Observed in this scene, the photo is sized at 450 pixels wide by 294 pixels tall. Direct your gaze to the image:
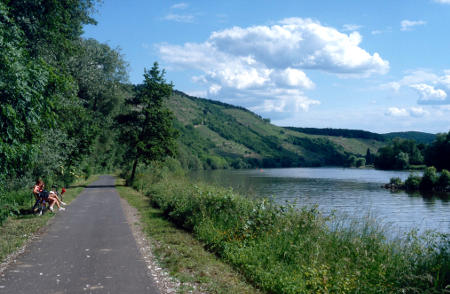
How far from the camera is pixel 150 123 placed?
120 feet

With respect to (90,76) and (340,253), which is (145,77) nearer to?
(90,76)

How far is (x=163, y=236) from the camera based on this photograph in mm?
11203

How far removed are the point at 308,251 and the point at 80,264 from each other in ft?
16.9

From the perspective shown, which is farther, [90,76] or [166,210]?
[90,76]

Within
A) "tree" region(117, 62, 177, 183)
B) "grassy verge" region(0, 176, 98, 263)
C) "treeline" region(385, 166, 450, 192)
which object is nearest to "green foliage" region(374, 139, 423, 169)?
"treeline" region(385, 166, 450, 192)

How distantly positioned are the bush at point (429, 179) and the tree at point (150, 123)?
159 feet

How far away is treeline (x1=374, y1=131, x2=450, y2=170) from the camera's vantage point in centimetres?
9456

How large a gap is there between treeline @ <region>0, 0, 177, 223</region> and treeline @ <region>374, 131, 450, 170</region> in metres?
85.7

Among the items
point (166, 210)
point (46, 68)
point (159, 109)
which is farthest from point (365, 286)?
point (159, 109)

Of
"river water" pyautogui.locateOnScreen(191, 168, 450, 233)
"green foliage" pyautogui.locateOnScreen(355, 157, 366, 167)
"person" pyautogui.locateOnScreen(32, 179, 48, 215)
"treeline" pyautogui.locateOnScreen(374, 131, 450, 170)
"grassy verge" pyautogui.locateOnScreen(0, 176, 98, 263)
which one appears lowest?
"river water" pyautogui.locateOnScreen(191, 168, 450, 233)

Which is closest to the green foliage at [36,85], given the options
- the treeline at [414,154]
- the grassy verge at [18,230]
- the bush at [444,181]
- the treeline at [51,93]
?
→ the treeline at [51,93]

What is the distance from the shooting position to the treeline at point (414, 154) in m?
94.6

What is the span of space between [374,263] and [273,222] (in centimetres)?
338

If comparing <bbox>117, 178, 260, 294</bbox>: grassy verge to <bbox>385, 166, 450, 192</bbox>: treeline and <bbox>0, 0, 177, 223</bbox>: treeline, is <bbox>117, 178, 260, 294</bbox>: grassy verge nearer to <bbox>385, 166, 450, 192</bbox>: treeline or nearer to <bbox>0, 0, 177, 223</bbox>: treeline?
<bbox>0, 0, 177, 223</bbox>: treeline
